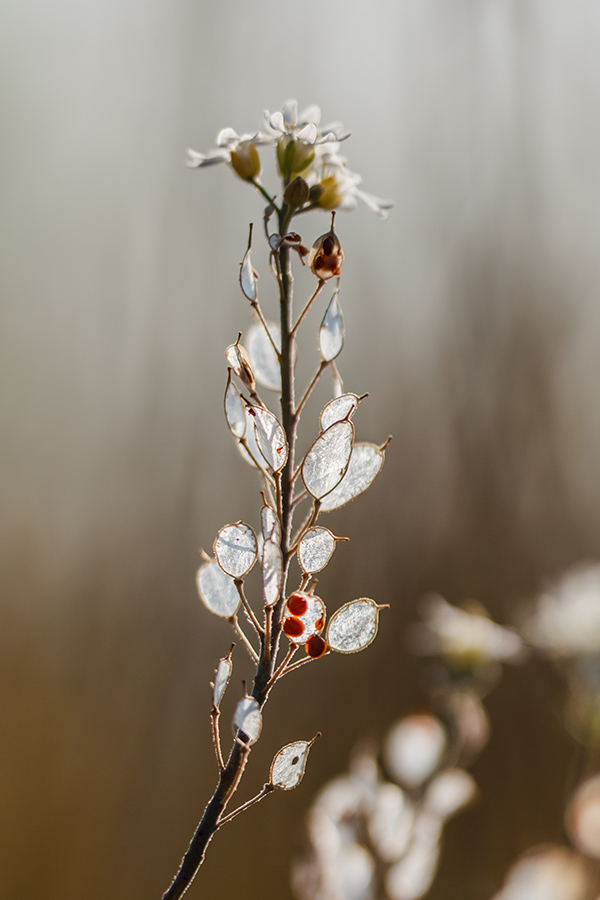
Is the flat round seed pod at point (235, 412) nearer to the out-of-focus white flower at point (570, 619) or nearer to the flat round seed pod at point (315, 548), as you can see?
the flat round seed pod at point (315, 548)

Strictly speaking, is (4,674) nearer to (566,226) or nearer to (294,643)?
(294,643)

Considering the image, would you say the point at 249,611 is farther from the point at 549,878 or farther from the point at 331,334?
Answer: the point at 549,878

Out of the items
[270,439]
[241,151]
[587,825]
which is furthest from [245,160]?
[587,825]

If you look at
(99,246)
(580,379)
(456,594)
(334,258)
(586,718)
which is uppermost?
(99,246)

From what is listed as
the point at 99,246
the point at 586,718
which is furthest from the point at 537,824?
the point at 99,246

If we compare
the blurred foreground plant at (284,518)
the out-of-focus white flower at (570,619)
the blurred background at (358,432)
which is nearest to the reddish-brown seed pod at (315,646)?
the blurred foreground plant at (284,518)

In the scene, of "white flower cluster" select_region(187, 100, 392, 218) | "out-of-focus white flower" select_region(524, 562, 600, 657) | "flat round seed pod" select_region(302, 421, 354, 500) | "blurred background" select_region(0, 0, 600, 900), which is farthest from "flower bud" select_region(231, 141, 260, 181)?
"blurred background" select_region(0, 0, 600, 900)
